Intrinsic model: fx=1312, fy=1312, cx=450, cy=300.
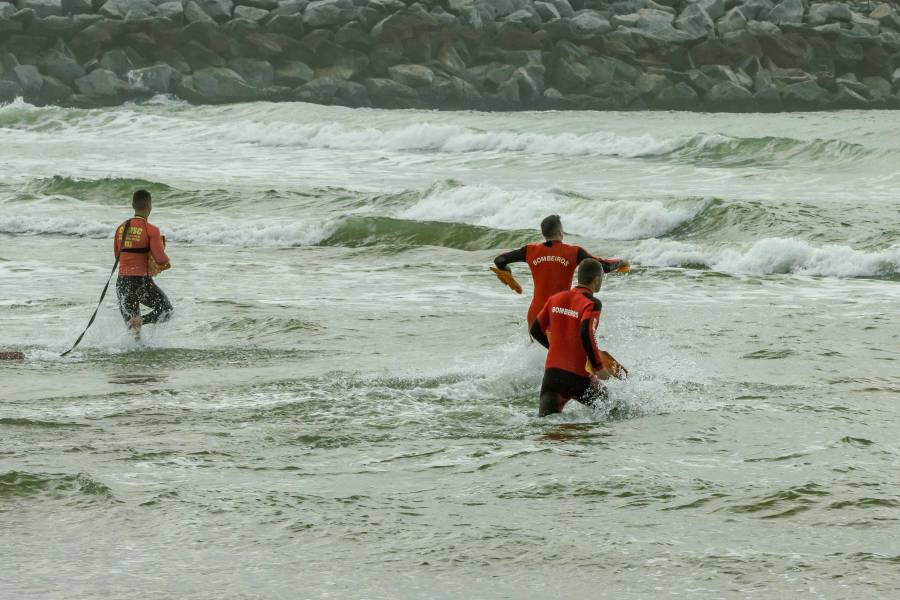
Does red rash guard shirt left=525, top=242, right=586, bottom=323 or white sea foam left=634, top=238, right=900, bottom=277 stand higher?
red rash guard shirt left=525, top=242, right=586, bottom=323

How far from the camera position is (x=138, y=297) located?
11.8m

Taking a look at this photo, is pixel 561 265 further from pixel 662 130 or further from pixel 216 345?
pixel 662 130

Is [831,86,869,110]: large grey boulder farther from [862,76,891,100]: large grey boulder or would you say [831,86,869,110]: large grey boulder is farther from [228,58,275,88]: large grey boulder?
[228,58,275,88]: large grey boulder

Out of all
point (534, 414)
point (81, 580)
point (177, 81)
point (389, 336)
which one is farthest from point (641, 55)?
point (81, 580)

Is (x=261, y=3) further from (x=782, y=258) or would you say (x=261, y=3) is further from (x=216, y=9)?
(x=782, y=258)

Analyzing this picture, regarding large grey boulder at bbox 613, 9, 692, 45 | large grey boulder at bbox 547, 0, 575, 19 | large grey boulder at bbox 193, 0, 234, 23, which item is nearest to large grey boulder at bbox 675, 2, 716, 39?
large grey boulder at bbox 613, 9, 692, 45

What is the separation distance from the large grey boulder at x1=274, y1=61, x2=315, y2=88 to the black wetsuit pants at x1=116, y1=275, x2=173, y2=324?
31564mm

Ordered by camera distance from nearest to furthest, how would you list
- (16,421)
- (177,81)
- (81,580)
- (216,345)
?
1. (81,580)
2. (16,421)
3. (216,345)
4. (177,81)

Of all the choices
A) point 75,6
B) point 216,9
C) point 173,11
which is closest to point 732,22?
point 216,9

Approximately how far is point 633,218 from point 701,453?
41.8 feet

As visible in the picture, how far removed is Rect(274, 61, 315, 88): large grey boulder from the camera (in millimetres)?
42562

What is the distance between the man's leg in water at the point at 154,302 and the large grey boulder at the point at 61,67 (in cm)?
3306

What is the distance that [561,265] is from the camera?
10062 mm

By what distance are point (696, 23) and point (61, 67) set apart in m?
20.8
